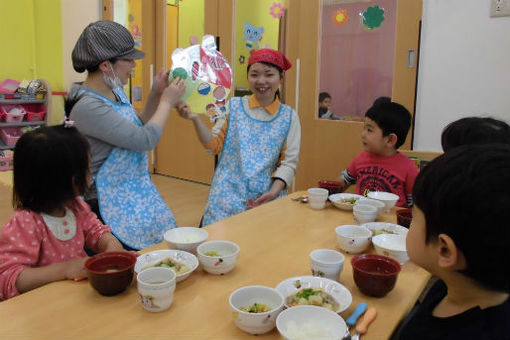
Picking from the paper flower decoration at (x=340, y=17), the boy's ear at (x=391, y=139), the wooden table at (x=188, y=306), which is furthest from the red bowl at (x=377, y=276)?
the paper flower decoration at (x=340, y=17)

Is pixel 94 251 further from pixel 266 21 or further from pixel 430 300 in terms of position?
pixel 266 21

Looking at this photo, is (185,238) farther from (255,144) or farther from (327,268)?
(255,144)

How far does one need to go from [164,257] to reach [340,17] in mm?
2777

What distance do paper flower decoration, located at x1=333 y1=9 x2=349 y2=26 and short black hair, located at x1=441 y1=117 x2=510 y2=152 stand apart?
1923mm

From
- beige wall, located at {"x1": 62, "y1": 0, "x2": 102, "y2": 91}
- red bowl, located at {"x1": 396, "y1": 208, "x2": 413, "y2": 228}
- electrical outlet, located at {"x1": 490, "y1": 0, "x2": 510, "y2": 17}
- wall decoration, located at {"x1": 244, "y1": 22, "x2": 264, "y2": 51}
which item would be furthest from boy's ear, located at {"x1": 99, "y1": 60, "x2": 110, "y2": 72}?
beige wall, located at {"x1": 62, "y1": 0, "x2": 102, "y2": 91}

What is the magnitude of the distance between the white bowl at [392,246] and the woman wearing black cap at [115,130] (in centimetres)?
90

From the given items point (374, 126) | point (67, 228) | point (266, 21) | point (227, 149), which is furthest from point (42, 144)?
point (266, 21)

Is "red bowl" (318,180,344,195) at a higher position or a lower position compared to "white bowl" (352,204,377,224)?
higher

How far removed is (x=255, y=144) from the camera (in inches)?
82.4

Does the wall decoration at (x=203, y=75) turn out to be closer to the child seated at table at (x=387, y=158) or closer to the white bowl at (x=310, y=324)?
the child seated at table at (x=387, y=158)

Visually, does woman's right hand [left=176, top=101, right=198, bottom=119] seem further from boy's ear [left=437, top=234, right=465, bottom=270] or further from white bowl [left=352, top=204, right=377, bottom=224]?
boy's ear [left=437, top=234, right=465, bottom=270]

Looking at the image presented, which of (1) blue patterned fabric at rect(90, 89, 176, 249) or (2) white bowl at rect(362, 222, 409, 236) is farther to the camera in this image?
(1) blue patterned fabric at rect(90, 89, 176, 249)

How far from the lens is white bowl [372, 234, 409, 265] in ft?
3.81

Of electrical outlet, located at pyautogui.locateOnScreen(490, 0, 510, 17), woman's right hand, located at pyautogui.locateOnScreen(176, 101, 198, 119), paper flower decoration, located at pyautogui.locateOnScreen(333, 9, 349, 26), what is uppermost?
paper flower decoration, located at pyautogui.locateOnScreen(333, 9, 349, 26)
